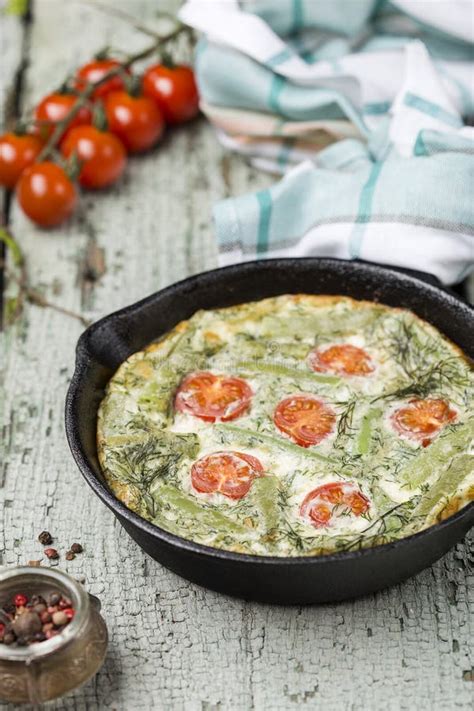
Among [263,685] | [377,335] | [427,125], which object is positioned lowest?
[263,685]

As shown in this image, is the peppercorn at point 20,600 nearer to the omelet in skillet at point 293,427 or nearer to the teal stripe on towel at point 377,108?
the omelet in skillet at point 293,427

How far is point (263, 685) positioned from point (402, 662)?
17.3 inches

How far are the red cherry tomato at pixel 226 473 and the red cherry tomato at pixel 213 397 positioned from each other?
245 mm

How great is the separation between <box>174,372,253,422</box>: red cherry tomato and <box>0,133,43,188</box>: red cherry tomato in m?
2.05

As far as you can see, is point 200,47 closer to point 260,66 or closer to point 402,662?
point 260,66

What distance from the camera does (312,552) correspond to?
3223 millimetres

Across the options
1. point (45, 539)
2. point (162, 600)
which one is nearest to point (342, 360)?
point (162, 600)

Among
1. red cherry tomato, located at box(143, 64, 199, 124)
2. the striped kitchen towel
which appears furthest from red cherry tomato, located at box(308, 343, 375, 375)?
red cherry tomato, located at box(143, 64, 199, 124)

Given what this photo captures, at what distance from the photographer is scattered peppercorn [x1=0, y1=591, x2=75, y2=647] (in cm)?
309

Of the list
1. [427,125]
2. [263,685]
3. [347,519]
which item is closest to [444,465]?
[347,519]

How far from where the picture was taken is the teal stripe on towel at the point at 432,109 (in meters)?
4.84

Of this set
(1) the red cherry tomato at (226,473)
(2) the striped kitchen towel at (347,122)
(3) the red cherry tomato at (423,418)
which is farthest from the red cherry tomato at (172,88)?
(1) the red cherry tomato at (226,473)

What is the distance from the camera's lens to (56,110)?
5.67 meters

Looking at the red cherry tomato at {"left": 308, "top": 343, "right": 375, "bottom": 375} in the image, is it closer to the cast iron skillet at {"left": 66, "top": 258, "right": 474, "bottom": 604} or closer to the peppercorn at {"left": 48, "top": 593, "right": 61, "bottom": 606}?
the cast iron skillet at {"left": 66, "top": 258, "right": 474, "bottom": 604}
